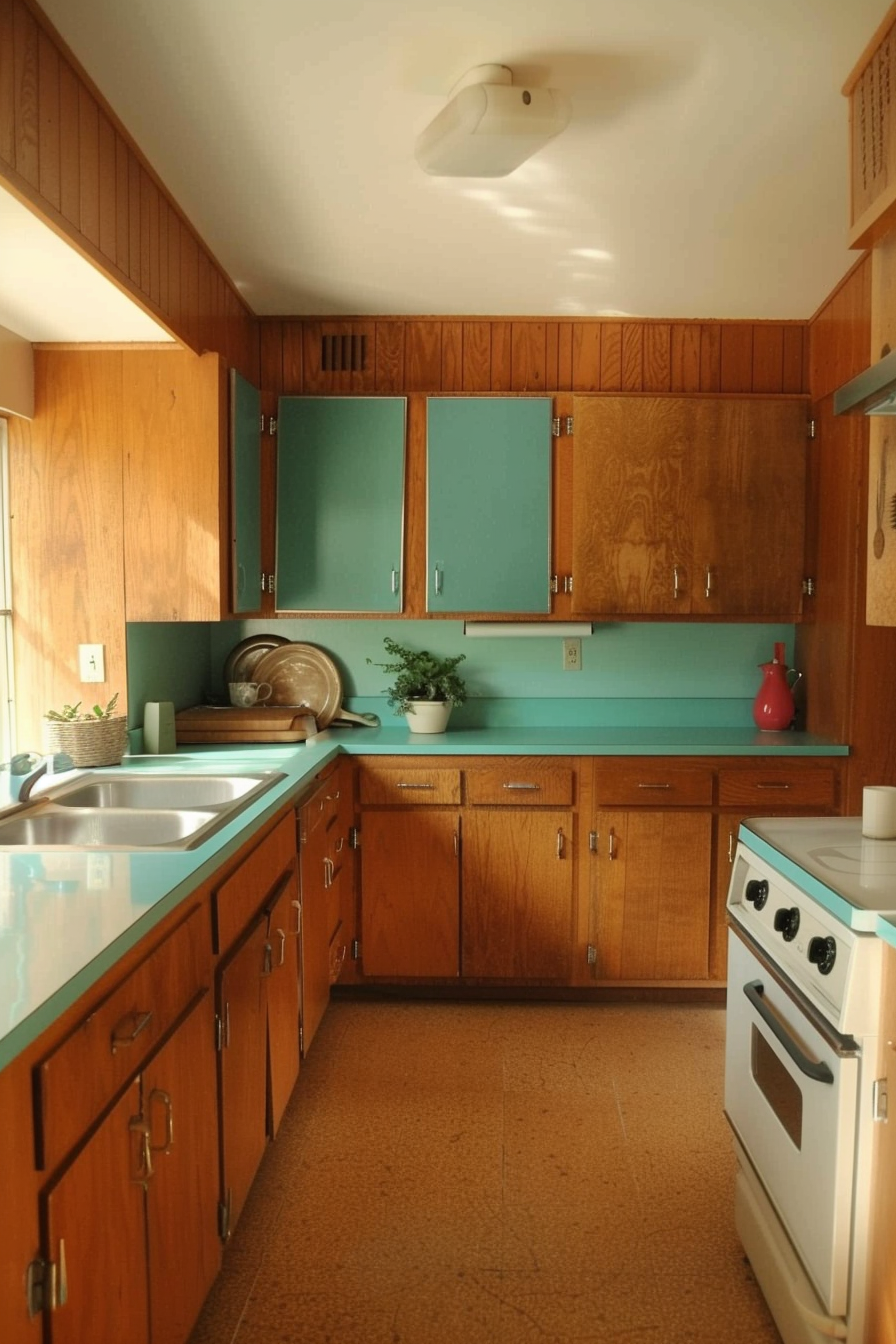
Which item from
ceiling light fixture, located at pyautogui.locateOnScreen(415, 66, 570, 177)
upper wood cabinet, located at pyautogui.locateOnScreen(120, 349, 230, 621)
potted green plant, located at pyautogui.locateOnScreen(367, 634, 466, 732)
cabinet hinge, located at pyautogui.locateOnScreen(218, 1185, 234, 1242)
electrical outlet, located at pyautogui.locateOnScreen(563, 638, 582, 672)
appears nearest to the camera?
cabinet hinge, located at pyautogui.locateOnScreen(218, 1185, 234, 1242)

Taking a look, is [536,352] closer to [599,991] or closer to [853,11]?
[853,11]

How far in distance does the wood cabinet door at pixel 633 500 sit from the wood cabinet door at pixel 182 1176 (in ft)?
6.84

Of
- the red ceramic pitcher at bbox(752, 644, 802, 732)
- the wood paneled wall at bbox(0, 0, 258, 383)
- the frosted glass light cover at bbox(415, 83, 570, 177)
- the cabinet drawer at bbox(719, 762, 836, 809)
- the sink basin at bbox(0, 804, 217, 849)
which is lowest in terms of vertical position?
the cabinet drawer at bbox(719, 762, 836, 809)

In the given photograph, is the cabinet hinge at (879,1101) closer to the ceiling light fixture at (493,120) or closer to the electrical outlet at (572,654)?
the ceiling light fixture at (493,120)

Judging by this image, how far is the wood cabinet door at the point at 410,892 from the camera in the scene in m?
3.18

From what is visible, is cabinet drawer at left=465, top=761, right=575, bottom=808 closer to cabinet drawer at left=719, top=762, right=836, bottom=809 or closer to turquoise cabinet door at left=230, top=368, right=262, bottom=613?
cabinet drawer at left=719, top=762, right=836, bottom=809

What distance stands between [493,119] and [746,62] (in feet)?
1.74

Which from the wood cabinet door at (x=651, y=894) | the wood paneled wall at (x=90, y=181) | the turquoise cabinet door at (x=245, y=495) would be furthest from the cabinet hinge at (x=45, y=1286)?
the wood cabinet door at (x=651, y=894)

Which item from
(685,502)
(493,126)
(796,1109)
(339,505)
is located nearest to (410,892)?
(339,505)

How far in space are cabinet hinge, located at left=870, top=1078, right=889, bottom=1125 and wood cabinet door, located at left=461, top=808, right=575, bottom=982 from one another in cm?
178

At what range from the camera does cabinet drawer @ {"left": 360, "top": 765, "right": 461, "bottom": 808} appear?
10.4 feet

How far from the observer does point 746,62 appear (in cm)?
194

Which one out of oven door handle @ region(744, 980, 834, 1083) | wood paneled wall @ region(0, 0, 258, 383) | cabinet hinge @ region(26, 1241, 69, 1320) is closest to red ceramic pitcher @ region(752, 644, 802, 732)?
oven door handle @ region(744, 980, 834, 1083)

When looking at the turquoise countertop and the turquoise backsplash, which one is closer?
the turquoise countertop
